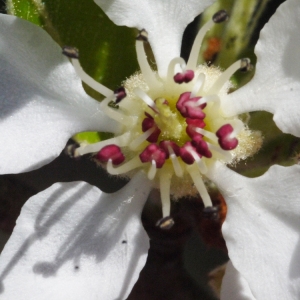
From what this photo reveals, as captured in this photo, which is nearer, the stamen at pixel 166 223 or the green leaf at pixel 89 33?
the stamen at pixel 166 223

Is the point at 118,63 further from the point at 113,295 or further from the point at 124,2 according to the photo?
the point at 113,295

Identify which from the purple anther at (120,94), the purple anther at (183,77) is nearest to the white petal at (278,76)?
the purple anther at (183,77)

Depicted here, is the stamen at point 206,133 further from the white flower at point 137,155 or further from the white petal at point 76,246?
the white petal at point 76,246

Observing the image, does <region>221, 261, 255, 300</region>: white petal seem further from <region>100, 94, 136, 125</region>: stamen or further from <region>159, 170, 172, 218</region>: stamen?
<region>100, 94, 136, 125</region>: stamen

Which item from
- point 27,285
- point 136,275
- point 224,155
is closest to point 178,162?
point 224,155

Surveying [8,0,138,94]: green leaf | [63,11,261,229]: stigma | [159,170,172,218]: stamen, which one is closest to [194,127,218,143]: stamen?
[63,11,261,229]: stigma

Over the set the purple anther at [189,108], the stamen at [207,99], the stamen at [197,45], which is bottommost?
the purple anther at [189,108]
